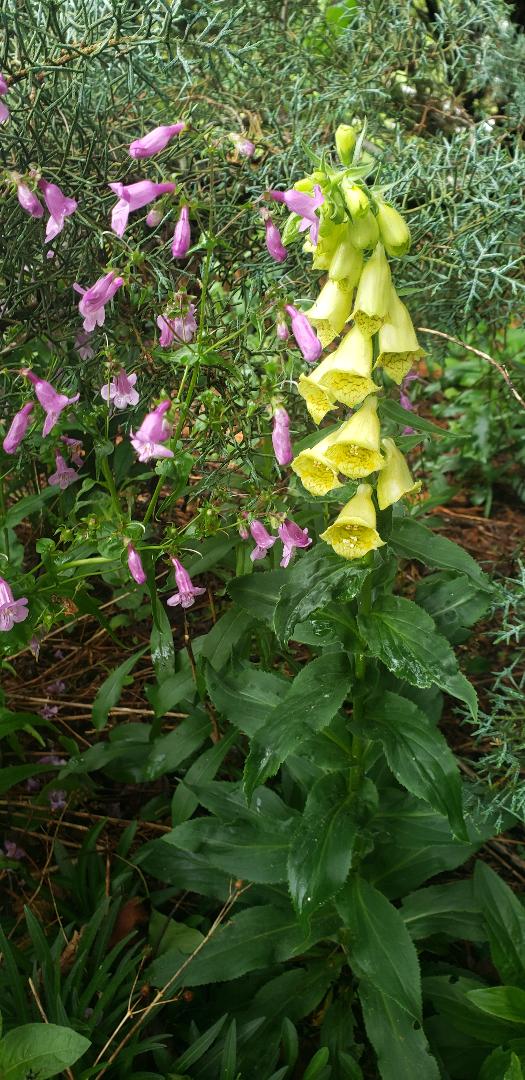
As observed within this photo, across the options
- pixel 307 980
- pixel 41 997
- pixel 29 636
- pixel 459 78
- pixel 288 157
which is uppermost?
pixel 288 157

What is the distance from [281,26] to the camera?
268cm

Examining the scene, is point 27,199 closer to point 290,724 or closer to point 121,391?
point 121,391

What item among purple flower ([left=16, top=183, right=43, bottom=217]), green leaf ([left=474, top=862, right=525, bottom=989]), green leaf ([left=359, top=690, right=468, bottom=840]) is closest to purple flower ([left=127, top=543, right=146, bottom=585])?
green leaf ([left=359, top=690, right=468, bottom=840])

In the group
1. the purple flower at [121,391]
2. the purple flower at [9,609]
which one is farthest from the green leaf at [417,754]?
the purple flower at [121,391]

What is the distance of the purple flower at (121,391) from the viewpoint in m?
1.81

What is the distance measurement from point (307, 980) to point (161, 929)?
0.40m

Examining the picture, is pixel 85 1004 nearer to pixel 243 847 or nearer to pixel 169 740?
pixel 243 847

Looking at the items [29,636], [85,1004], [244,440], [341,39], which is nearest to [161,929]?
[85,1004]

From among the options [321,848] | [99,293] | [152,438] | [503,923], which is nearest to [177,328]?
[99,293]

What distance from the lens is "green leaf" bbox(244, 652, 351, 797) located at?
5.13ft

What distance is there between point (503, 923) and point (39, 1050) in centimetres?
108

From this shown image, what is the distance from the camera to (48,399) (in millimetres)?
1746

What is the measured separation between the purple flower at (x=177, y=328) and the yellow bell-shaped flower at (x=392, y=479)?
1.69ft

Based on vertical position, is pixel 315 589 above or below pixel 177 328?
below
